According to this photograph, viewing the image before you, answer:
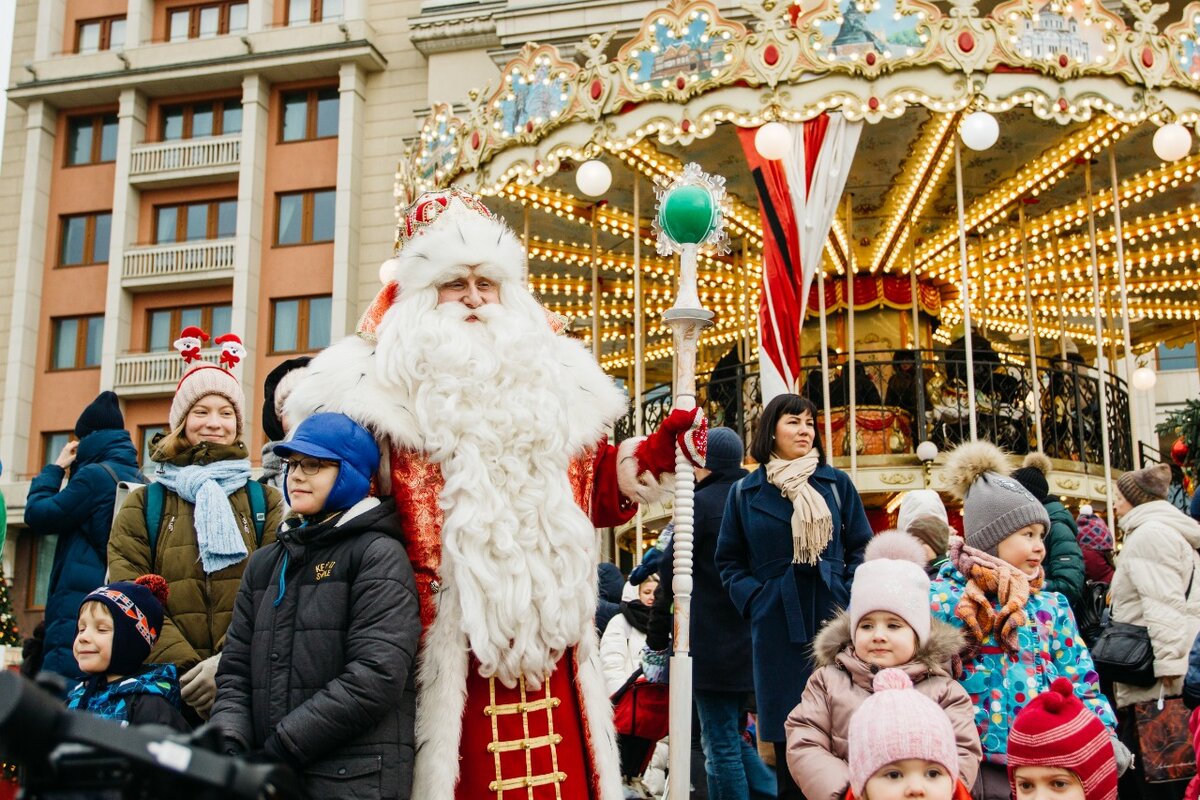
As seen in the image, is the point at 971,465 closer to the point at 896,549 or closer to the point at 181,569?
the point at 896,549

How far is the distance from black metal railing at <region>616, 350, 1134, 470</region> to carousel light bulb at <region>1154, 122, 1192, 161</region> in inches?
106

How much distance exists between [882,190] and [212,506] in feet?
36.2

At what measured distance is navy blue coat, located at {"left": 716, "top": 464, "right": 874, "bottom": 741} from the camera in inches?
209

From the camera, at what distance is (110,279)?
28062 millimetres

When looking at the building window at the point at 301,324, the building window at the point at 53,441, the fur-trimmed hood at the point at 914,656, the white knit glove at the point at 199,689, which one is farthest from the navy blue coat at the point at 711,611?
the building window at the point at 53,441

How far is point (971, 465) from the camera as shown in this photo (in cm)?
538

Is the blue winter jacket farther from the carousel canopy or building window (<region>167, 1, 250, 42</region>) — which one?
building window (<region>167, 1, 250, 42</region>)

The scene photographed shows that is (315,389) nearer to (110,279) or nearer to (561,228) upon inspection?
(561,228)

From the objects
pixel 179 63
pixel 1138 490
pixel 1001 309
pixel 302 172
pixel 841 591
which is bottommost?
pixel 841 591

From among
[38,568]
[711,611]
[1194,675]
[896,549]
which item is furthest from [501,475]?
[38,568]

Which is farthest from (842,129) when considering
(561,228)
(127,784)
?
(127,784)

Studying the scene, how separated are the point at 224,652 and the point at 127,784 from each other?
2.04 meters

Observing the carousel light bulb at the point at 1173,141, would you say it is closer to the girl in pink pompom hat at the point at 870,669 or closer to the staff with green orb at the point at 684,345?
the staff with green orb at the point at 684,345

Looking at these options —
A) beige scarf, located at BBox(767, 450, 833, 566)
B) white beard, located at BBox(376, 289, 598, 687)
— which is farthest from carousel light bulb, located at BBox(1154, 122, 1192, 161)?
white beard, located at BBox(376, 289, 598, 687)
